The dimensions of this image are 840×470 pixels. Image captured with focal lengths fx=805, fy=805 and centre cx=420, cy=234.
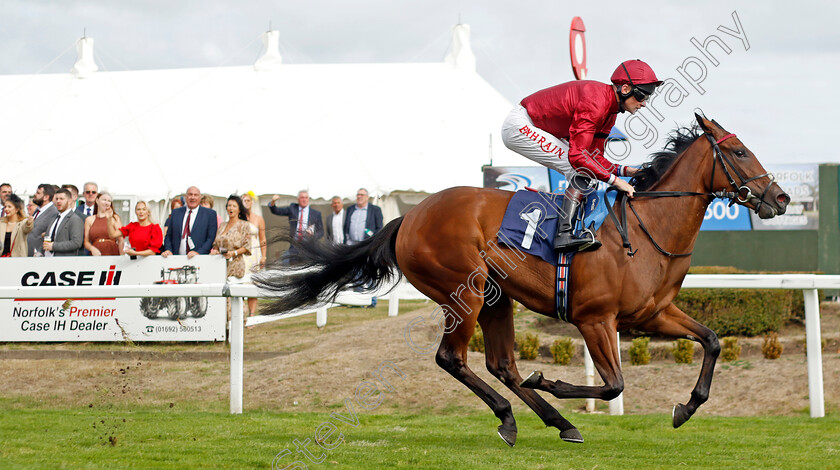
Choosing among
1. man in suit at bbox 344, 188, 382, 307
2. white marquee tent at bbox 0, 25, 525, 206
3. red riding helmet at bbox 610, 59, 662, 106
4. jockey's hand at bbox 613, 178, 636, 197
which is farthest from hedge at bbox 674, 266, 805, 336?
white marquee tent at bbox 0, 25, 525, 206

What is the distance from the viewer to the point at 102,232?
8.65m

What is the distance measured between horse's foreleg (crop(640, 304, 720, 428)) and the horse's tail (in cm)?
161

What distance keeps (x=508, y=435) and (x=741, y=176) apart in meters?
1.90

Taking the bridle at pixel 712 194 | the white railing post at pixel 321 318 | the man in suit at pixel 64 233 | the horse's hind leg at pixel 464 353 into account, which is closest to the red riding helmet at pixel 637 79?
the bridle at pixel 712 194

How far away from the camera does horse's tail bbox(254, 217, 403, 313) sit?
5055 mm

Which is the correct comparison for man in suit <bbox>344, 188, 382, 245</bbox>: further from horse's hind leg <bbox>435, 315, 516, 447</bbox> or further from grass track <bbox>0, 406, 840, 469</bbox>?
horse's hind leg <bbox>435, 315, 516, 447</bbox>

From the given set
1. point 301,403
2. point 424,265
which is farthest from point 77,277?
point 424,265

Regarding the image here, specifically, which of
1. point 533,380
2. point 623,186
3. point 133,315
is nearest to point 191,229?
point 133,315

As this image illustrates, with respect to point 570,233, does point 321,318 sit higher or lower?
lower

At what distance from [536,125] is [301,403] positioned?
3007 mm

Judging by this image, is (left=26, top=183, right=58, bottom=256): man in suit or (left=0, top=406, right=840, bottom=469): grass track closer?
(left=0, top=406, right=840, bottom=469): grass track

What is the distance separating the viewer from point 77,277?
804cm

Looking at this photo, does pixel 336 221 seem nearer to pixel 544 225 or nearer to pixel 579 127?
pixel 544 225

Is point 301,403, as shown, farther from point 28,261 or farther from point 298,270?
point 28,261
